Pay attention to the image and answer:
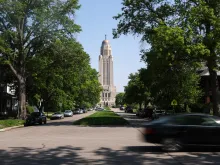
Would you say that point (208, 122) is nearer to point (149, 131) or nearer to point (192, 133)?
point (192, 133)

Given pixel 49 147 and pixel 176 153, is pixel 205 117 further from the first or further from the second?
pixel 49 147

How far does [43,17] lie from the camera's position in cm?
3859

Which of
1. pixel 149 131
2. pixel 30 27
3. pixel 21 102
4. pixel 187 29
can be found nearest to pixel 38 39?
pixel 30 27

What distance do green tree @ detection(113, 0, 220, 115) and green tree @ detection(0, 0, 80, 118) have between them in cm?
966

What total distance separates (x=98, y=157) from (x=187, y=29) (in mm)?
19219

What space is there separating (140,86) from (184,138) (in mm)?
68117

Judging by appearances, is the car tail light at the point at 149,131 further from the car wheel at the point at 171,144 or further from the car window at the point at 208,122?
the car window at the point at 208,122

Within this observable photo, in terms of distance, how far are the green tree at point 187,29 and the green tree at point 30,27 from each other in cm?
966

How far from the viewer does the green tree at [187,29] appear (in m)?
27.4

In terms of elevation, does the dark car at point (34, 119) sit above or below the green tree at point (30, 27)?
below

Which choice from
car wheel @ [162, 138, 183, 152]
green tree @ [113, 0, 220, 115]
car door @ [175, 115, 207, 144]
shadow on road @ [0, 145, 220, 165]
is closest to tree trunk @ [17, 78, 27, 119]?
green tree @ [113, 0, 220, 115]

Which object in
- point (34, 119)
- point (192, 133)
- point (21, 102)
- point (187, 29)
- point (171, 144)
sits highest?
point (187, 29)

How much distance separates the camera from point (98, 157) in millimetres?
11492

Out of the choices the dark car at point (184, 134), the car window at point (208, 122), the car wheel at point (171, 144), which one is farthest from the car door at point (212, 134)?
the car wheel at point (171, 144)
